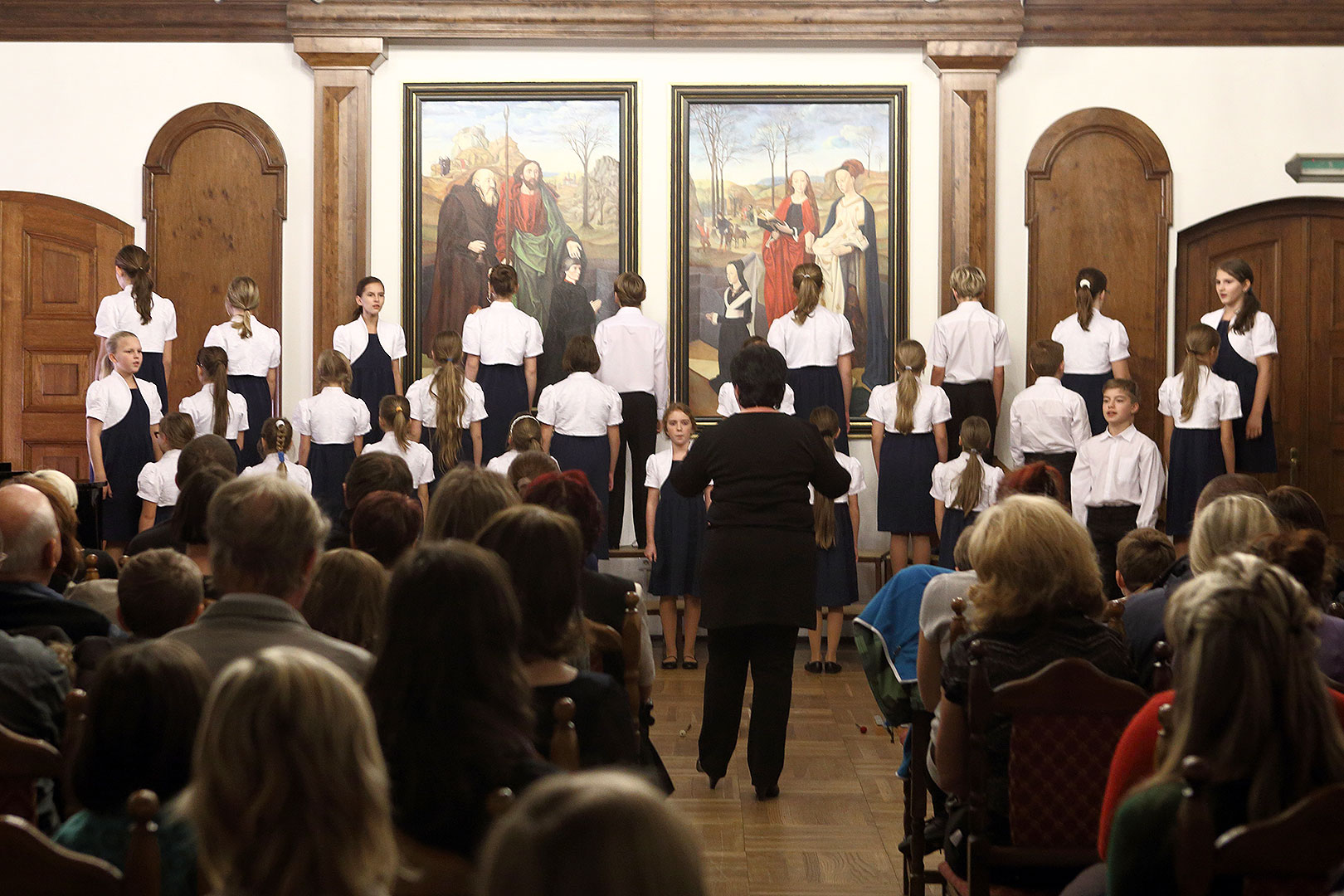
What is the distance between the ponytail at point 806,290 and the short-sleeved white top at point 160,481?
4.21m

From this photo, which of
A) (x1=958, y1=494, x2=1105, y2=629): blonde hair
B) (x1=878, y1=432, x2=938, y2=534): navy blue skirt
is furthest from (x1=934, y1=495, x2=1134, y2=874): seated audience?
(x1=878, y1=432, x2=938, y2=534): navy blue skirt

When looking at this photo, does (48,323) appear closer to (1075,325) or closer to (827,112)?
(827,112)

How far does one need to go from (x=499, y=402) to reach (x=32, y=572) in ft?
20.6

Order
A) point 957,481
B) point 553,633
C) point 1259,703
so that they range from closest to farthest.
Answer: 1. point 1259,703
2. point 553,633
3. point 957,481

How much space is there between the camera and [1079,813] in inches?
120

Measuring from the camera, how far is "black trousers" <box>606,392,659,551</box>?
32.9ft

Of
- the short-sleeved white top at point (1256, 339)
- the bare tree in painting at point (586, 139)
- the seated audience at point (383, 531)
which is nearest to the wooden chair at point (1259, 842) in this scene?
the seated audience at point (383, 531)

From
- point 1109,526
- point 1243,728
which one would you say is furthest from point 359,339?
point 1243,728

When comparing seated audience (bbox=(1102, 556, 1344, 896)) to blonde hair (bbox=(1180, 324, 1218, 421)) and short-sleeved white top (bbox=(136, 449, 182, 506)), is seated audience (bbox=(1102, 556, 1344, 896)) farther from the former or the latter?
short-sleeved white top (bbox=(136, 449, 182, 506))

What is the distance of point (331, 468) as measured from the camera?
9.61 metres

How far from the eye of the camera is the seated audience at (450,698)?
6.71 ft

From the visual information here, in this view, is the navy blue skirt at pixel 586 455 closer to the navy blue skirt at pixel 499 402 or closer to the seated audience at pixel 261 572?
the navy blue skirt at pixel 499 402

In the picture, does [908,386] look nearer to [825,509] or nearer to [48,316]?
[825,509]

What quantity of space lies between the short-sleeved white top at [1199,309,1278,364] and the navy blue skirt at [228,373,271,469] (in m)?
6.56
